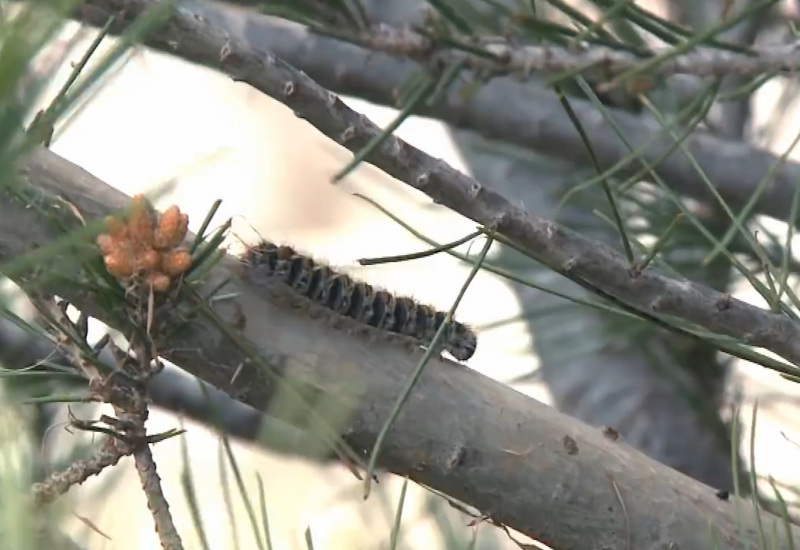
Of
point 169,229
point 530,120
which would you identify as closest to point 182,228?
point 169,229

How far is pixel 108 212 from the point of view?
299 millimetres

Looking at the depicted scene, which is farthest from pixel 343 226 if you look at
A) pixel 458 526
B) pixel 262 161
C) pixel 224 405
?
pixel 458 526

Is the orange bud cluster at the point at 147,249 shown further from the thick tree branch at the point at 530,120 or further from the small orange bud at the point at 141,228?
the thick tree branch at the point at 530,120

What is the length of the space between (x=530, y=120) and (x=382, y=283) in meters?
0.20

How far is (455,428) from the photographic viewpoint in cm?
33

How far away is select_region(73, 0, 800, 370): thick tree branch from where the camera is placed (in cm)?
24

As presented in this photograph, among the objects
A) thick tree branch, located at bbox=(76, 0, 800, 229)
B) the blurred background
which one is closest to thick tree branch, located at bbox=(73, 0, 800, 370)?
the blurred background

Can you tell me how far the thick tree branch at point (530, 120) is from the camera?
2.14 feet

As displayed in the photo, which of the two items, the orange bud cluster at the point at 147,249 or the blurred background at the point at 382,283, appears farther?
the blurred background at the point at 382,283

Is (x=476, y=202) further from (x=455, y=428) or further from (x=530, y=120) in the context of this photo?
(x=530, y=120)

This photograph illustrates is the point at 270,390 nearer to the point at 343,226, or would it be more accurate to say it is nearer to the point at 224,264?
the point at 224,264

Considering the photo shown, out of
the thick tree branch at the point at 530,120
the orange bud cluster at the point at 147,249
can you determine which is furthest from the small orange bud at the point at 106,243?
the thick tree branch at the point at 530,120

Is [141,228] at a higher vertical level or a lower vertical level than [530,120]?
lower

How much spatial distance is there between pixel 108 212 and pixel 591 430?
0.59ft
